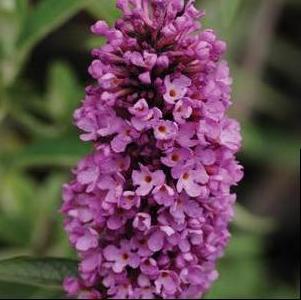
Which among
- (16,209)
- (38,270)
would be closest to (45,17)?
(38,270)

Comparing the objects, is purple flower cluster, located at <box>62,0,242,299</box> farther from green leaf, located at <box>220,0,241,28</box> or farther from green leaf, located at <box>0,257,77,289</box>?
green leaf, located at <box>220,0,241,28</box>

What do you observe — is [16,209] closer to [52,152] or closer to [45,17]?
[52,152]

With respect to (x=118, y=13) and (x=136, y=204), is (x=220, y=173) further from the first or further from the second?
(x=118, y=13)

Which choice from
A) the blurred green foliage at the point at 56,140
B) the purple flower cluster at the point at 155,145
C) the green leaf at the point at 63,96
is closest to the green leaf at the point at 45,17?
the blurred green foliage at the point at 56,140

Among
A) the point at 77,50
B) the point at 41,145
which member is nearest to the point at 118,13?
the point at 41,145

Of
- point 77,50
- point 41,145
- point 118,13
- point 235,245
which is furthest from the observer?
point 77,50

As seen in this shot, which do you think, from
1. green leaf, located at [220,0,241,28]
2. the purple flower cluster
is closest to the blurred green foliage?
green leaf, located at [220,0,241,28]

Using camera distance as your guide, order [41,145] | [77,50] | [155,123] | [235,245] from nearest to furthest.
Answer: [155,123] → [41,145] → [235,245] → [77,50]

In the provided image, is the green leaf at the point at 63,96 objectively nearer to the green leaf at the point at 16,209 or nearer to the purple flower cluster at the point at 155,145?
the green leaf at the point at 16,209

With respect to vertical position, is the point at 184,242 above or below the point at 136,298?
above
